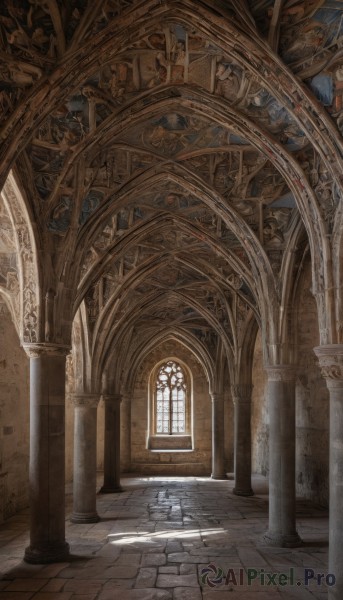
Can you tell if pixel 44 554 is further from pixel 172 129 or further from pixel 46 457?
pixel 172 129

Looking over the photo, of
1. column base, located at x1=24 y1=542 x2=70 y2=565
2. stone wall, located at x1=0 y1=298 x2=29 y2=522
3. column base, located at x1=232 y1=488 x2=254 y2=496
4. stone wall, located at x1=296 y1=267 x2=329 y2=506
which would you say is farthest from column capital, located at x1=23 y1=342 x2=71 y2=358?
column base, located at x1=232 y1=488 x2=254 y2=496

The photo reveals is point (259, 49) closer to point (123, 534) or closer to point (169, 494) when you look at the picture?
point (123, 534)

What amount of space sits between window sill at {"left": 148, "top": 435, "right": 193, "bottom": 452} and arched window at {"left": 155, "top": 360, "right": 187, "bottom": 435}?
27.9 inches

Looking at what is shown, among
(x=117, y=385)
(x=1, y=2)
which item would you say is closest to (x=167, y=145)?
(x=1, y=2)

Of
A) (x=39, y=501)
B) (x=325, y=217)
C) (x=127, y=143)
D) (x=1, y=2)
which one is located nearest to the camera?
(x=1, y=2)

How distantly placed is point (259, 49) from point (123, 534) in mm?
10138

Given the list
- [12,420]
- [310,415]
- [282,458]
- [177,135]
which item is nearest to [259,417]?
[310,415]

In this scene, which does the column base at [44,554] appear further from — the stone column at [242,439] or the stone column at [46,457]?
the stone column at [242,439]

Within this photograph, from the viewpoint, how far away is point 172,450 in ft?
103

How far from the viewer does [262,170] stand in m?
11.8

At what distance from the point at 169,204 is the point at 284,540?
7398 mm

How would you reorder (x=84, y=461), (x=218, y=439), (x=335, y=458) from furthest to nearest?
(x=218, y=439) < (x=84, y=461) < (x=335, y=458)

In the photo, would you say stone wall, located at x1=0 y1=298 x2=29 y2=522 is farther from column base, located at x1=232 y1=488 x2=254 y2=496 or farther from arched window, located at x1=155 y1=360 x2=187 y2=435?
arched window, located at x1=155 y1=360 x2=187 y2=435

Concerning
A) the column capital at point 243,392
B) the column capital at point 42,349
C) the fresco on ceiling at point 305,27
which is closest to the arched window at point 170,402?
the column capital at point 243,392
